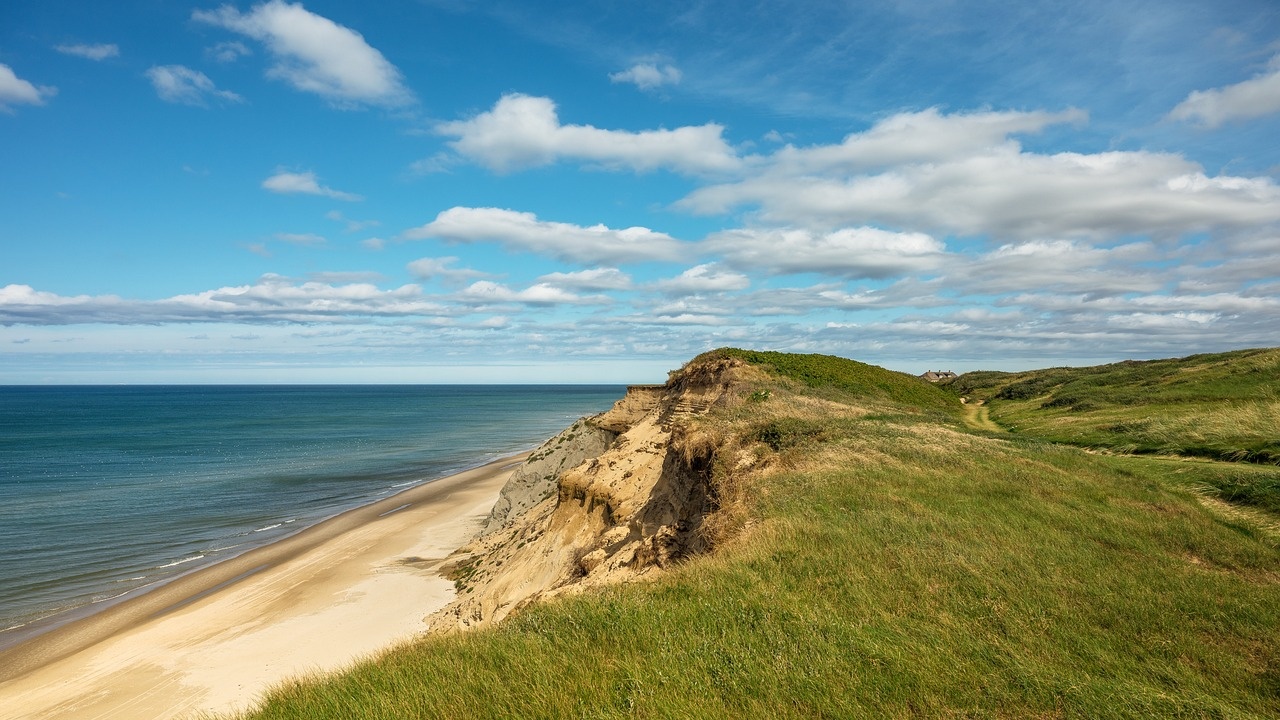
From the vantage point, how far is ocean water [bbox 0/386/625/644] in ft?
92.4

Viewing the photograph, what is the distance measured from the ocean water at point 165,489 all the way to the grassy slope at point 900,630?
88.7 feet

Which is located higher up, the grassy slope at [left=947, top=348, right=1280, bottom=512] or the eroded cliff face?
the grassy slope at [left=947, top=348, right=1280, bottom=512]

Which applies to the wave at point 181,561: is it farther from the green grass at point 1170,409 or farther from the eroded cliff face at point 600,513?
the green grass at point 1170,409

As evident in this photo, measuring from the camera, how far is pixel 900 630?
6.91 m

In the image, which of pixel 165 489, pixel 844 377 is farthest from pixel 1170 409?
pixel 165 489

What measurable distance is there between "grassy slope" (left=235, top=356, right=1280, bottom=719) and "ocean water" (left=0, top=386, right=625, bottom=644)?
27.0 metres

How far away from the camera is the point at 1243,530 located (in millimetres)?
11219

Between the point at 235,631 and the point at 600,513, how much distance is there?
14210 millimetres

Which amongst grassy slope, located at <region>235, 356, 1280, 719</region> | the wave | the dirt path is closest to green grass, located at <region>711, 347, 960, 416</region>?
the dirt path

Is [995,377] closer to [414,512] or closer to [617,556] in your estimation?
[414,512]

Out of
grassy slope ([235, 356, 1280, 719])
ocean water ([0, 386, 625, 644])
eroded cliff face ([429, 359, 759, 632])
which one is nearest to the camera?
grassy slope ([235, 356, 1280, 719])

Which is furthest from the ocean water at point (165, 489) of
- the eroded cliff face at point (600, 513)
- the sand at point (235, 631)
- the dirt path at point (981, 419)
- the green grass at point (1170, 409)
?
the green grass at point (1170, 409)

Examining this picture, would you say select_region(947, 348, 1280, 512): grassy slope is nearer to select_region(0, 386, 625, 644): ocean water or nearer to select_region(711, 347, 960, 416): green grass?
select_region(711, 347, 960, 416): green grass

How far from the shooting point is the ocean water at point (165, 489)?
2817 centimetres
